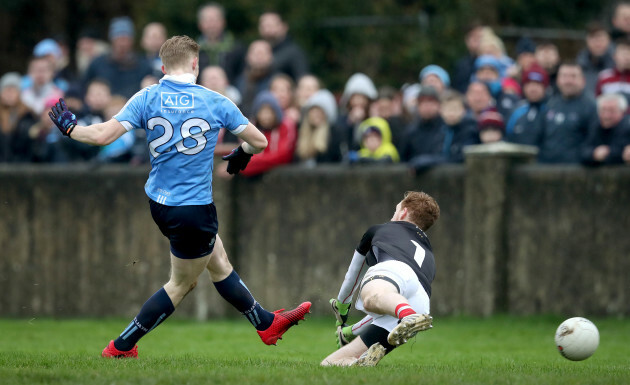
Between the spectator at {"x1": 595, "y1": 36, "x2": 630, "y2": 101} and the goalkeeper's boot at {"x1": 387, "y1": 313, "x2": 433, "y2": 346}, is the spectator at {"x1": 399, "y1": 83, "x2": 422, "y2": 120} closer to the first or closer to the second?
the spectator at {"x1": 595, "y1": 36, "x2": 630, "y2": 101}

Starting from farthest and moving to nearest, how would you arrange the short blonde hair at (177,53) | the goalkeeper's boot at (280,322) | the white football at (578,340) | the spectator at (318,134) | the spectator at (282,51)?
1. the spectator at (282,51)
2. the spectator at (318,134)
3. the goalkeeper's boot at (280,322)
4. the white football at (578,340)
5. the short blonde hair at (177,53)

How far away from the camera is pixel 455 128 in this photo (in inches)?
542

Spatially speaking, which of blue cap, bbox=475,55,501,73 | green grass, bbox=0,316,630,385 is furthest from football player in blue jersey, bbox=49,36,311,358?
blue cap, bbox=475,55,501,73

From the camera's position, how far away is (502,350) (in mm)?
11141

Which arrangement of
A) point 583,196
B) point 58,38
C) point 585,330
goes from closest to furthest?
point 585,330, point 583,196, point 58,38

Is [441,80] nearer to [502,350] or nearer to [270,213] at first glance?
[270,213]

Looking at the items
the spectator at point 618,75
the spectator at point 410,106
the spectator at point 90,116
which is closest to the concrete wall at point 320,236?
the spectator at point 90,116

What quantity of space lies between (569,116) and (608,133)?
51cm

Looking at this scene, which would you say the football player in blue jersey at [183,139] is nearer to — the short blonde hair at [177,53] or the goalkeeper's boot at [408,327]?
the short blonde hair at [177,53]

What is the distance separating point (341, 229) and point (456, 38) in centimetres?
556

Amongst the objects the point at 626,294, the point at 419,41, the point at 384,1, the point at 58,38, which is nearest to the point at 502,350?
the point at 626,294

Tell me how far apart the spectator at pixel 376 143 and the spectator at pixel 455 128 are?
70 cm

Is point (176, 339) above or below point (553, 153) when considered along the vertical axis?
below

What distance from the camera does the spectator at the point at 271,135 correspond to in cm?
1375
